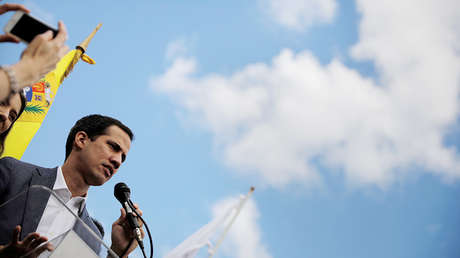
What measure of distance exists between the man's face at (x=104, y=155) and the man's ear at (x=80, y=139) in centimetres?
2

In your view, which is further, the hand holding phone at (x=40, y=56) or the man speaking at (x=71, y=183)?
the man speaking at (x=71, y=183)

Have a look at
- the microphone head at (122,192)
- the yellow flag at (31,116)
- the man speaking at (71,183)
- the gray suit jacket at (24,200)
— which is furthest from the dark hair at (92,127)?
the yellow flag at (31,116)

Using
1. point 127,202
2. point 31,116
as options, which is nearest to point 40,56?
point 127,202

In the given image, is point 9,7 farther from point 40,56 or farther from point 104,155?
point 104,155

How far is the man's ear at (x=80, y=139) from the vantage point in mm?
3411

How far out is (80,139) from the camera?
11.4 ft

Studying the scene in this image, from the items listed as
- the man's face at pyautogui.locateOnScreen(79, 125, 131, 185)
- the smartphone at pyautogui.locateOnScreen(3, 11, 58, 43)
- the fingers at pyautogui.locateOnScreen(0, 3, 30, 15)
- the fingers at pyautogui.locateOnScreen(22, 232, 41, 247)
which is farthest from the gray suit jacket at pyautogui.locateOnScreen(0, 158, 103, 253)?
the fingers at pyautogui.locateOnScreen(0, 3, 30, 15)

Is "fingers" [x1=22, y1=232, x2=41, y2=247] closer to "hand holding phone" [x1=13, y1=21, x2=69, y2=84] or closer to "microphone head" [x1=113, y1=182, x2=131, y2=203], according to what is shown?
"hand holding phone" [x1=13, y1=21, x2=69, y2=84]

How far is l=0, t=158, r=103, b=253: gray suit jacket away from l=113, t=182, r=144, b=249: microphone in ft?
1.15

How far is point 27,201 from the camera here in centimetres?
214

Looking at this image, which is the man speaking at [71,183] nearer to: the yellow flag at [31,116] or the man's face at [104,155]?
the man's face at [104,155]

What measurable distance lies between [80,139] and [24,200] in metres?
1.32

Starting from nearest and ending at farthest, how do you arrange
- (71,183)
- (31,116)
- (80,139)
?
(71,183)
(80,139)
(31,116)

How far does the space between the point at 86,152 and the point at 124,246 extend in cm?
96
